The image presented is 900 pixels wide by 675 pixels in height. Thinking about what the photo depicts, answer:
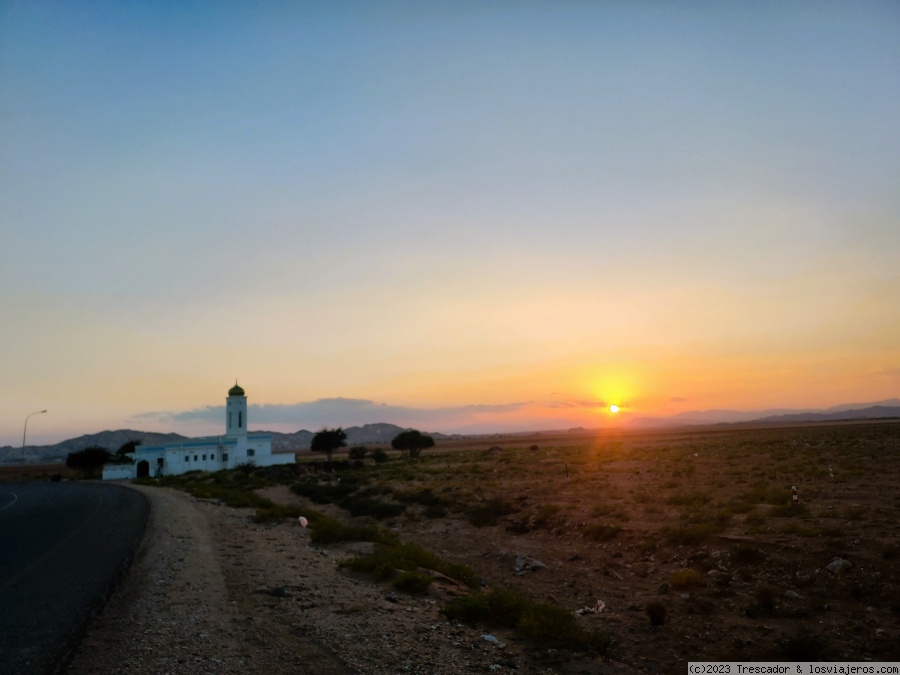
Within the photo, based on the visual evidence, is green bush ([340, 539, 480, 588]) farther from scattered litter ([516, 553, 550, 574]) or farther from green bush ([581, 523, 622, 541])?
green bush ([581, 523, 622, 541])

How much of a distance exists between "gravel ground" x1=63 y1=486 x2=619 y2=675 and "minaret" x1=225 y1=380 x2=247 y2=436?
A: 258 feet

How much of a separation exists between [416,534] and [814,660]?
64.1ft

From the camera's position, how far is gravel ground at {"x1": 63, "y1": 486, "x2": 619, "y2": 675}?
28.9 ft

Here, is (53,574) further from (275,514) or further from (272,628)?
(275,514)

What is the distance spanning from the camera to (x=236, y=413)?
305ft

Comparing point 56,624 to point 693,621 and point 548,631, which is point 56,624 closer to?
point 548,631

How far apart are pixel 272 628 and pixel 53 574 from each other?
275 inches

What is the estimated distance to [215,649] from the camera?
920 cm

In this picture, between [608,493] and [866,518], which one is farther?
[608,493]

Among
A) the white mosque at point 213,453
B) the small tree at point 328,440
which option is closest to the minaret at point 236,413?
the white mosque at point 213,453

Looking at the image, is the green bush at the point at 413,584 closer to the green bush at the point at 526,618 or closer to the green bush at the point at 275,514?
the green bush at the point at 526,618

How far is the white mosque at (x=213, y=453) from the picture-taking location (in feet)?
290

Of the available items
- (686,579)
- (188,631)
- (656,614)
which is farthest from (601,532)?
(188,631)

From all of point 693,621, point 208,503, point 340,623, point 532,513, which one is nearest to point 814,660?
point 693,621
